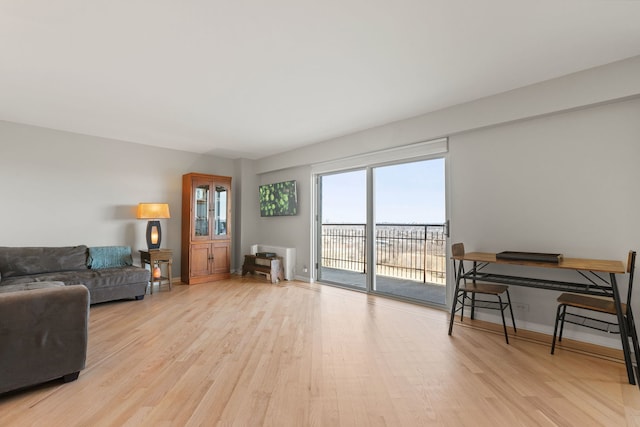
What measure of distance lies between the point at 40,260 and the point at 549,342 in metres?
5.85

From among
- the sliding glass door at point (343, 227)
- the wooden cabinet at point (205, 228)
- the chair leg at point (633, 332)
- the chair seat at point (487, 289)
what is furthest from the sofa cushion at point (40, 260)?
the chair leg at point (633, 332)

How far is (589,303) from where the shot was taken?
2.35m

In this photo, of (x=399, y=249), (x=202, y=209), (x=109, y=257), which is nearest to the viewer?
(x=109, y=257)

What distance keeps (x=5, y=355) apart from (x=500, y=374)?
3254 millimetres

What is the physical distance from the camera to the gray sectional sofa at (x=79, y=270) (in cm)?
364

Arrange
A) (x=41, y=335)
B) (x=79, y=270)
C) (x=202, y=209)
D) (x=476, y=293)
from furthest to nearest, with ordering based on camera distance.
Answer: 1. (x=202, y=209)
2. (x=79, y=270)
3. (x=476, y=293)
4. (x=41, y=335)

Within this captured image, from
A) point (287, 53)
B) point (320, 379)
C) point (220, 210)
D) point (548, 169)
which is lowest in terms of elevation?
point (320, 379)

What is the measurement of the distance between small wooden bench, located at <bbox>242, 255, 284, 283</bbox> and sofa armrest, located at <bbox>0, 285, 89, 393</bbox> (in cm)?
325

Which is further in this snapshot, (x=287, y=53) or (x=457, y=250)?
(x=457, y=250)

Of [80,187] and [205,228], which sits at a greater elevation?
[80,187]

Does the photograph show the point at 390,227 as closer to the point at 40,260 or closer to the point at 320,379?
the point at 320,379

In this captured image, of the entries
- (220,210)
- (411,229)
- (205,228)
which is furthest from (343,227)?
(205,228)

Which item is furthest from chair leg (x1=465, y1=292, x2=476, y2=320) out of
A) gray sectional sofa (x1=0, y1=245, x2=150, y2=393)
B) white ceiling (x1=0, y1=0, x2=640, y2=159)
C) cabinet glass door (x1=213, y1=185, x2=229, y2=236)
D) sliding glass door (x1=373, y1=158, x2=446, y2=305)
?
cabinet glass door (x1=213, y1=185, x2=229, y2=236)

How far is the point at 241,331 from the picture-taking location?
2938mm
